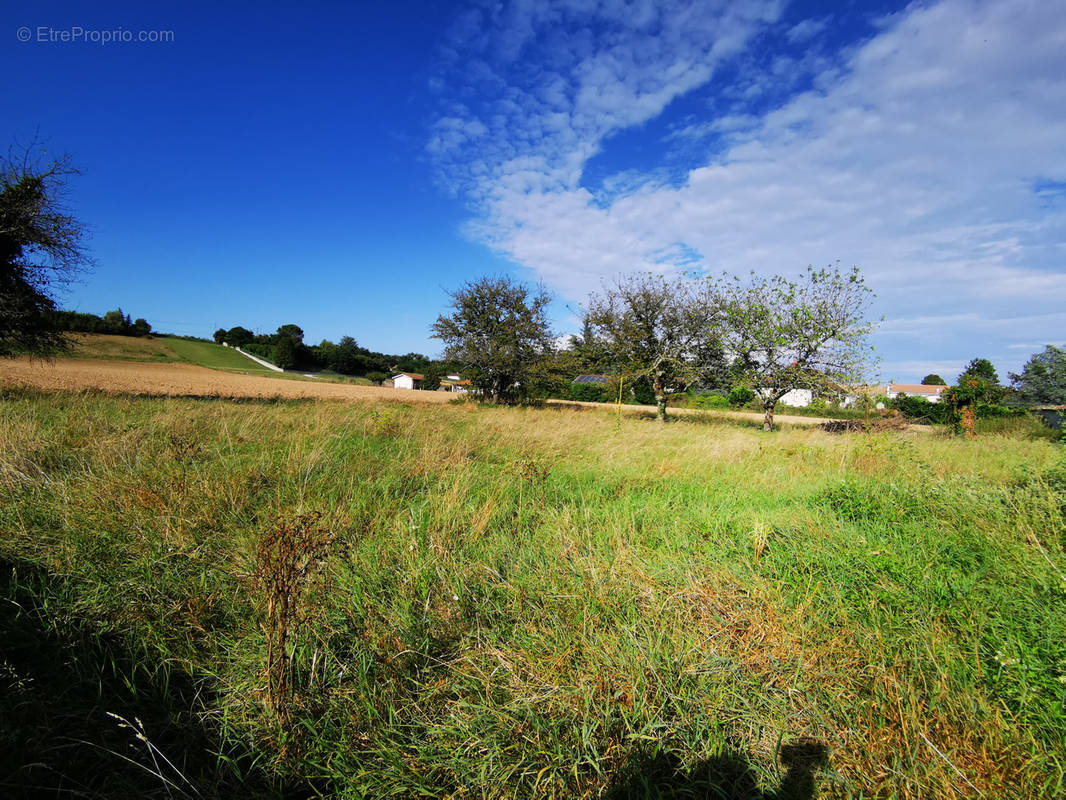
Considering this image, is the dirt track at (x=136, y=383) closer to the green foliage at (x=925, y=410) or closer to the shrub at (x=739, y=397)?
the shrub at (x=739, y=397)

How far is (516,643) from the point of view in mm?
2344

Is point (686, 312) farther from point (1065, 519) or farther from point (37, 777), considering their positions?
Result: point (37, 777)

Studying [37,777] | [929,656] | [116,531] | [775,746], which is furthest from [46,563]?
[929,656]

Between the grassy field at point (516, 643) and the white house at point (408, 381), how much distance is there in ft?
192

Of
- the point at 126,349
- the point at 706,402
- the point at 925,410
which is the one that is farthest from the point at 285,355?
the point at 925,410

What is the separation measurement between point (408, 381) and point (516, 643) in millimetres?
63726

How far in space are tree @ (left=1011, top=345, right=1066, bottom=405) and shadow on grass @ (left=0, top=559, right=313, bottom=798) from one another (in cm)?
2863

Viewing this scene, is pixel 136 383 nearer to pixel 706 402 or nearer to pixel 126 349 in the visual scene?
pixel 126 349

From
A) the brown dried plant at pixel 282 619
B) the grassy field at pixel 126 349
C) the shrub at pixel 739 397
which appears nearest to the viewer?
the brown dried plant at pixel 282 619

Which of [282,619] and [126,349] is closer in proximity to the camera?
[282,619]

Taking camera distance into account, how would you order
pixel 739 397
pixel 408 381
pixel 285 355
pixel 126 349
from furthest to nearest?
pixel 285 355, pixel 408 381, pixel 126 349, pixel 739 397

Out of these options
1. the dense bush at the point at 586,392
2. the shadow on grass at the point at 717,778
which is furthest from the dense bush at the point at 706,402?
the shadow on grass at the point at 717,778

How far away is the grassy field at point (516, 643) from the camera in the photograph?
1716mm

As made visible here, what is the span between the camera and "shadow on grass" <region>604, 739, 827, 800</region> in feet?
5.24
